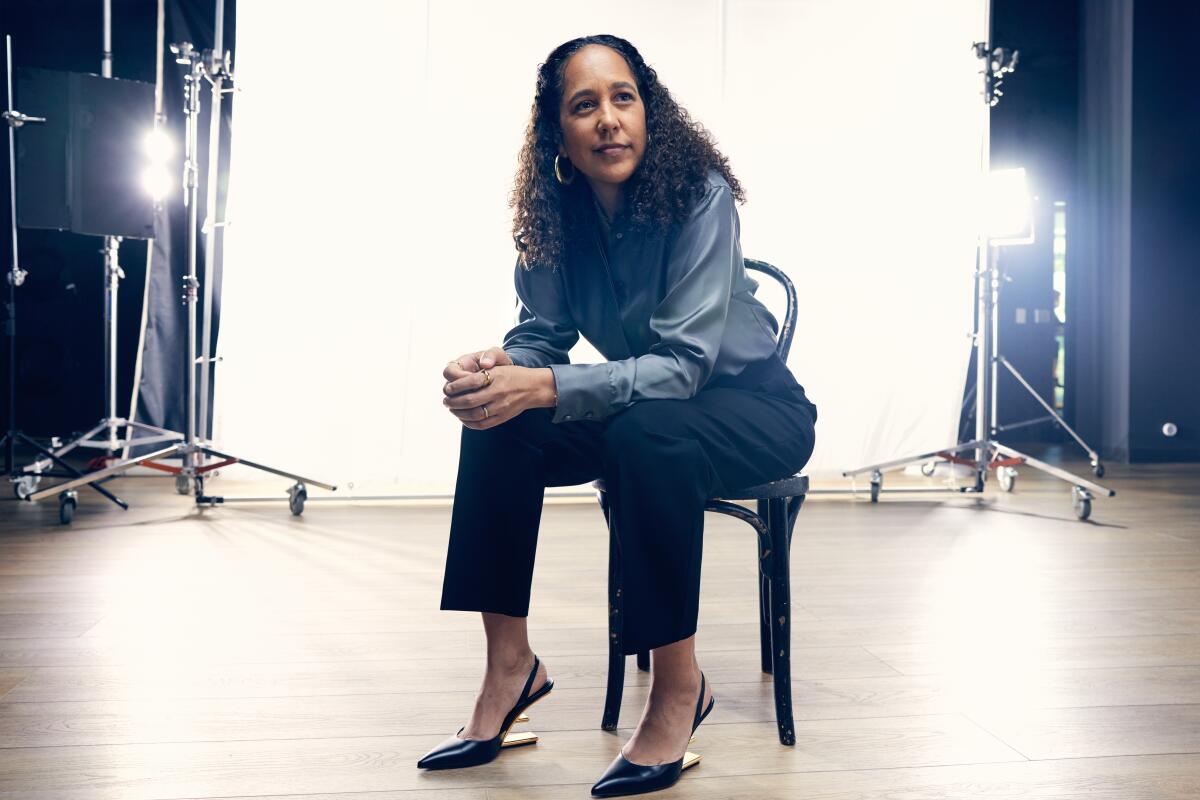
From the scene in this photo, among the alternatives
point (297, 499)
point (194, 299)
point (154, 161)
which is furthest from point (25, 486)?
point (154, 161)

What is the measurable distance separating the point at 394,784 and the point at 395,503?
2.51m

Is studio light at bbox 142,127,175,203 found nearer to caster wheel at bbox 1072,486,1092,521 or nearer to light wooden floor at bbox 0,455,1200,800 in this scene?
light wooden floor at bbox 0,455,1200,800

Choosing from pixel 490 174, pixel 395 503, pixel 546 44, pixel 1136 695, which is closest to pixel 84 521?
pixel 395 503

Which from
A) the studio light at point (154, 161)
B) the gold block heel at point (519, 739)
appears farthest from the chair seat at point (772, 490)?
the studio light at point (154, 161)

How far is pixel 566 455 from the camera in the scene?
144cm

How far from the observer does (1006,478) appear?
404cm

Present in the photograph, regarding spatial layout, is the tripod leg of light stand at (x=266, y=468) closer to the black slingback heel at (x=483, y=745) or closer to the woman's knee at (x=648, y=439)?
the black slingback heel at (x=483, y=745)

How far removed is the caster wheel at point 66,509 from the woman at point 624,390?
2.21 meters

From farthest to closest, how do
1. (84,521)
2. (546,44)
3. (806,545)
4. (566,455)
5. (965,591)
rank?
(546,44) < (84,521) < (806,545) < (965,591) < (566,455)

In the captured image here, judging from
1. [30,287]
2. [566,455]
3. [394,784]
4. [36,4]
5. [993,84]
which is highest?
[36,4]

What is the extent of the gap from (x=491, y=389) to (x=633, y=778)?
0.50 m

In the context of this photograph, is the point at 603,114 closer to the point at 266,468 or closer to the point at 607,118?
the point at 607,118

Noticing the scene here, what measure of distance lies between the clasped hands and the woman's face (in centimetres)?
34

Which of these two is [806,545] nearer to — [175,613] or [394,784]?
[175,613]
